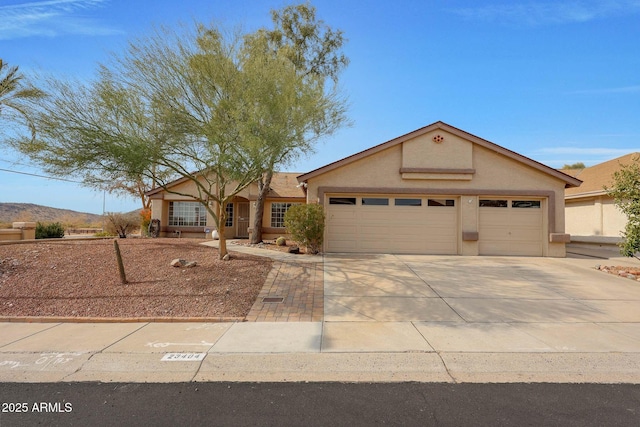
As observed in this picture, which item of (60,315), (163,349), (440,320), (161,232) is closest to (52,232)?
(161,232)

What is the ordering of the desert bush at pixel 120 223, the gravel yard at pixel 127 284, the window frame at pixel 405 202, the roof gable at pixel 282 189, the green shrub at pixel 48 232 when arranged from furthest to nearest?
the desert bush at pixel 120 223 < the roof gable at pixel 282 189 < the green shrub at pixel 48 232 < the window frame at pixel 405 202 < the gravel yard at pixel 127 284

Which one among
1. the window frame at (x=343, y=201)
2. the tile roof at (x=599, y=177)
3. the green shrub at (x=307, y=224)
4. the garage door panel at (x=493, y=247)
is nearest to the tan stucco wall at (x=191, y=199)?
the window frame at (x=343, y=201)

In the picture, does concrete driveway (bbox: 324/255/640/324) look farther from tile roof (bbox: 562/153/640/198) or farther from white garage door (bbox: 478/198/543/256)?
tile roof (bbox: 562/153/640/198)

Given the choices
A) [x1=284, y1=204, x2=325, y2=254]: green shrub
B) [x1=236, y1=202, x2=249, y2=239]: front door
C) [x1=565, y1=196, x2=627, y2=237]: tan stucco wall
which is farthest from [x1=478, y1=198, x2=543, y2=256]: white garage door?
[x1=236, y1=202, x2=249, y2=239]: front door

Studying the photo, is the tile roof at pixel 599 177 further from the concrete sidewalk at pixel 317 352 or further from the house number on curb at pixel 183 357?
the house number on curb at pixel 183 357

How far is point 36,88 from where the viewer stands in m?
8.38

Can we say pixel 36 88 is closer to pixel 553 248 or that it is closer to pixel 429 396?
pixel 429 396

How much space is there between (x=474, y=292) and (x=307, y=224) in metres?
6.40

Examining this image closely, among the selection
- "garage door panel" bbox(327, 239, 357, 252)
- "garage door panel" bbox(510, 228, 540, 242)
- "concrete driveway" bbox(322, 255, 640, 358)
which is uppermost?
"garage door panel" bbox(510, 228, 540, 242)

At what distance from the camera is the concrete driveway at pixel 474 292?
6.95m

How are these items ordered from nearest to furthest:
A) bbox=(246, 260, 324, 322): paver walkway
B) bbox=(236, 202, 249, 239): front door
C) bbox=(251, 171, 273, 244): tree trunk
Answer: bbox=(246, 260, 324, 322): paver walkway → bbox=(251, 171, 273, 244): tree trunk → bbox=(236, 202, 249, 239): front door

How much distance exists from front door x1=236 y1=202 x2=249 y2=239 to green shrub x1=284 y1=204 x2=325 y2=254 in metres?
9.29

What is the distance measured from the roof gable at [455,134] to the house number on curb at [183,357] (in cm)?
1014

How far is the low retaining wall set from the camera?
50.8ft
